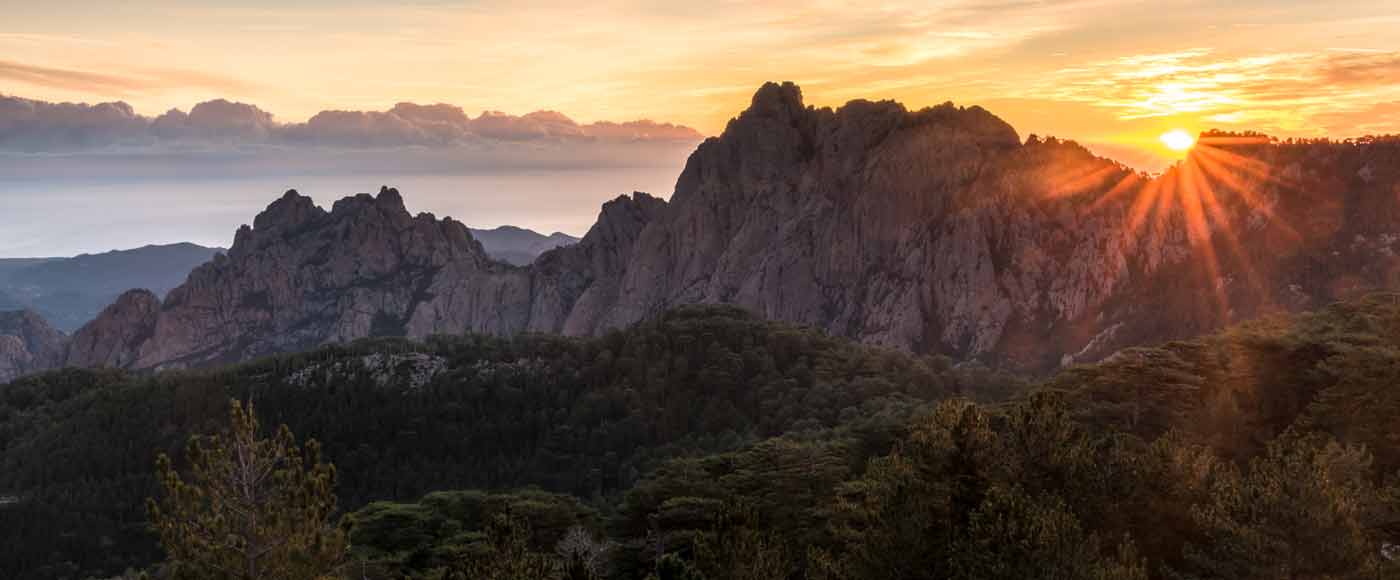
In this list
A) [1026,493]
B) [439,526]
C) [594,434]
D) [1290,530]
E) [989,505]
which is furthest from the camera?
[594,434]

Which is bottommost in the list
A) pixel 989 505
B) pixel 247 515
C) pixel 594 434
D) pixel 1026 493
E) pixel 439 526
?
pixel 594 434

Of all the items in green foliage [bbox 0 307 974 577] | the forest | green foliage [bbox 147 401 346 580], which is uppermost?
green foliage [bbox 147 401 346 580]

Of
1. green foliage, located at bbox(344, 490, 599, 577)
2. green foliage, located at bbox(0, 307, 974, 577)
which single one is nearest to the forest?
green foliage, located at bbox(344, 490, 599, 577)

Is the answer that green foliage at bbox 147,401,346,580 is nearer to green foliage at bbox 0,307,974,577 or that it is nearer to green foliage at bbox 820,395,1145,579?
green foliage at bbox 820,395,1145,579

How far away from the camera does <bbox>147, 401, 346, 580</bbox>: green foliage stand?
30.6m

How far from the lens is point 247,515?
103 feet

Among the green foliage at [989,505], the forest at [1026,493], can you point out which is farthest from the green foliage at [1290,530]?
the green foliage at [989,505]

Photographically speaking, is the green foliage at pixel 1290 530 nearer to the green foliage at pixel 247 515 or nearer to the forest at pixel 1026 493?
the forest at pixel 1026 493

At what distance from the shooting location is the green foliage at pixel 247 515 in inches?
1204

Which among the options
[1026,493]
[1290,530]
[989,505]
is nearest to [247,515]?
[989,505]

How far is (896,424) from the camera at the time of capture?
278 feet

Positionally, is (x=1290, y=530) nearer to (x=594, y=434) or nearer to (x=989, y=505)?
(x=989, y=505)

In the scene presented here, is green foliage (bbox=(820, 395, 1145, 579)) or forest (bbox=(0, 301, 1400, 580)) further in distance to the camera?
forest (bbox=(0, 301, 1400, 580))

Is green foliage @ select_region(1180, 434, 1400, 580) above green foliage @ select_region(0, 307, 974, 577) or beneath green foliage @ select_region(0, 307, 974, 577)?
above
